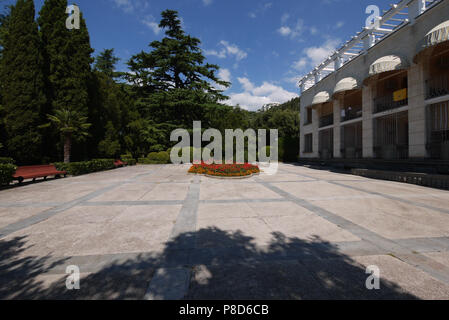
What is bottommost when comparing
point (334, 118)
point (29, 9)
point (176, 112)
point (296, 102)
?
point (334, 118)

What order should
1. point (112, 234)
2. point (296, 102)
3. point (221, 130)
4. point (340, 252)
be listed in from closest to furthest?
point (340, 252) → point (112, 234) → point (221, 130) → point (296, 102)

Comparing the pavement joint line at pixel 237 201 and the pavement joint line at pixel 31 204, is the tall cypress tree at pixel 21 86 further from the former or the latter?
the pavement joint line at pixel 237 201

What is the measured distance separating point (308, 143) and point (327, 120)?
4532mm

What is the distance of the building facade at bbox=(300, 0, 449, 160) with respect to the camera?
444 inches

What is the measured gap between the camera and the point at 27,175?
1063cm

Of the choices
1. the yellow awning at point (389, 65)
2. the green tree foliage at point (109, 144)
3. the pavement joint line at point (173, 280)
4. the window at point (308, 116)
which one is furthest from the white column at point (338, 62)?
the green tree foliage at point (109, 144)

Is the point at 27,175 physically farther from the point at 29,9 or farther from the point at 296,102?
the point at 296,102

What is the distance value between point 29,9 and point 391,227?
25.0 m

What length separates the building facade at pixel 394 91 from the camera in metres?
11.3

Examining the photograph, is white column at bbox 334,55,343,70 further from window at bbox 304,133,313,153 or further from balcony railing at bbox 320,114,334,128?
window at bbox 304,133,313,153

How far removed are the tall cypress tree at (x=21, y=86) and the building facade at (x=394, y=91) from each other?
81.8 feet

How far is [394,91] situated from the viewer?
15.4 meters

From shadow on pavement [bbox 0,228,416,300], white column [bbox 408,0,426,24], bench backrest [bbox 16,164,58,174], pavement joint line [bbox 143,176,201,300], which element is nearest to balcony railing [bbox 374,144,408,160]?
white column [bbox 408,0,426,24]
